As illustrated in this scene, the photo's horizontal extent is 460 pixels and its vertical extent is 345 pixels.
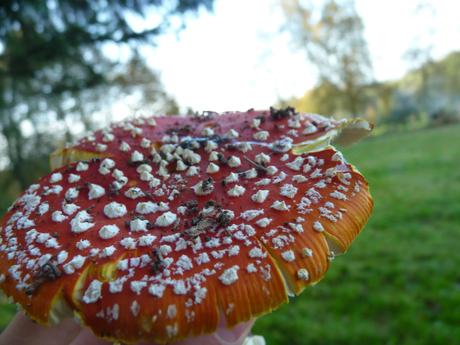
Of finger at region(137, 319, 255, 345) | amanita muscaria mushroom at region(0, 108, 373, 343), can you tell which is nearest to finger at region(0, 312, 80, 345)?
amanita muscaria mushroom at region(0, 108, 373, 343)

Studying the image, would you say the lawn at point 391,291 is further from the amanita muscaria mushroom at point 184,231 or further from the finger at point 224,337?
the amanita muscaria mushroom at point 184,231

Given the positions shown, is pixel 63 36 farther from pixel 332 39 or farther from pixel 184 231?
pixel 332 39

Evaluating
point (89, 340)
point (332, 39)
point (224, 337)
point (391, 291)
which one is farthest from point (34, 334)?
point (332, 39)

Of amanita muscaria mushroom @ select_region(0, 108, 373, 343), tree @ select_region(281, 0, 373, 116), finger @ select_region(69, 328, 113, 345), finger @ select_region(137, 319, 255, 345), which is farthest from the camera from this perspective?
tree @ select_region(281, 0, 373, 116)

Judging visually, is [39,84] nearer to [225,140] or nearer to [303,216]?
[225,140]

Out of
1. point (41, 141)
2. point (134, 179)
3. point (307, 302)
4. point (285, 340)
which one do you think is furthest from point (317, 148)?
point (41, 141)

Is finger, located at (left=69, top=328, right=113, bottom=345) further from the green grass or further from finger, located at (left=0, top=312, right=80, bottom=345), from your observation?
the green grass
